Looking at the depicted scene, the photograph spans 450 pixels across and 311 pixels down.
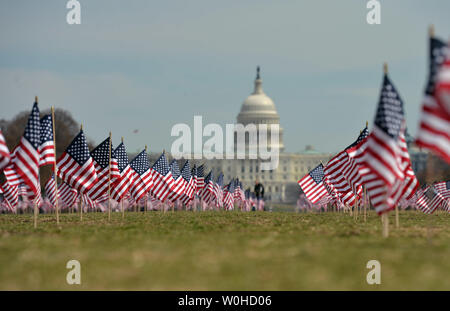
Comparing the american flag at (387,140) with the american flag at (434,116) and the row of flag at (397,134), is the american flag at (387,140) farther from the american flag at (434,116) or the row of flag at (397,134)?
the american flag at (434,116)

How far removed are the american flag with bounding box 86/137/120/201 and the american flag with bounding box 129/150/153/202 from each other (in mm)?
5917

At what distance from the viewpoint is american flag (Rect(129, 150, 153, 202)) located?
127 ft

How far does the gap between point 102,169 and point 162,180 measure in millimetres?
12124

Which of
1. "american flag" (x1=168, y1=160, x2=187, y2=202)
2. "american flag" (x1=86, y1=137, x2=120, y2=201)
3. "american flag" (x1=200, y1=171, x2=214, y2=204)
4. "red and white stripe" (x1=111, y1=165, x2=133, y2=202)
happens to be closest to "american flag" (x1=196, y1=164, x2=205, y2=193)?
"american flag" (x1=200, y1=171, x2=214, y2=204)

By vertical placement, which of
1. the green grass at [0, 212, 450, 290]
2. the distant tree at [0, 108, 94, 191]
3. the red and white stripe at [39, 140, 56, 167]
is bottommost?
the green grass at [0, 212, 450, 290]

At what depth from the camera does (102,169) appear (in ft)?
102

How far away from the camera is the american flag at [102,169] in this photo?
29.9 m

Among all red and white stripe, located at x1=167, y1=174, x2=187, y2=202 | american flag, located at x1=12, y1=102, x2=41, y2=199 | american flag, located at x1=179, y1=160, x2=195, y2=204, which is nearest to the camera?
american flag, located at x1=12, y1=102, x2=41, y2=199

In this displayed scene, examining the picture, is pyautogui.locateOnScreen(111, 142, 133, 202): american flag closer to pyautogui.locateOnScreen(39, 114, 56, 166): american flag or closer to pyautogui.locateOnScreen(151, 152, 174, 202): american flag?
pyautogui.locateOnScreen(151, 152, 174, 202): american flag

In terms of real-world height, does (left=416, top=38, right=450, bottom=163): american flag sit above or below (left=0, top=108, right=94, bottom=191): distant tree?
below

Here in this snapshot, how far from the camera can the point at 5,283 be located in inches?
432

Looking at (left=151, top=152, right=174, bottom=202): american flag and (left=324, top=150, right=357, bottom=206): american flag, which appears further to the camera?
(left=151, top=152, right=174, bottom=202): american flag
